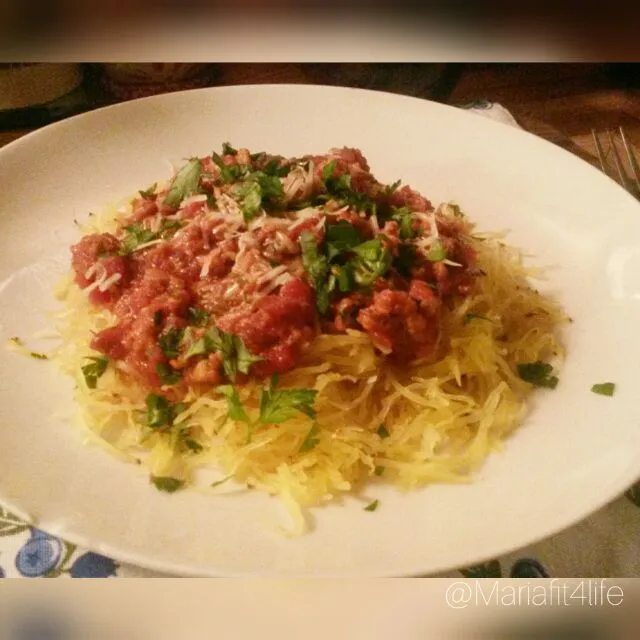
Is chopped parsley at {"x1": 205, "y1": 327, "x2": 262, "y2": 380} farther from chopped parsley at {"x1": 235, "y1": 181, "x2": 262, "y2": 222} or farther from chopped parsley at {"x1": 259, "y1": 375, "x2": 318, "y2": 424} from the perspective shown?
chopped parsley at {"x1": 235, "y1": 181, "x2": 262, "y2": 222}

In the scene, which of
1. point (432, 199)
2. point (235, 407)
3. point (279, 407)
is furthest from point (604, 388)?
point (432, 199)

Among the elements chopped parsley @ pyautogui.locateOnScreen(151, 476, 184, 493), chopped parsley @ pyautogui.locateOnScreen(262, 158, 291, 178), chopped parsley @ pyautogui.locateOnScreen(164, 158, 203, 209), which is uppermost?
chopped parsley @ pyautogui.locateOnScreen(262, 158, 291, 178)

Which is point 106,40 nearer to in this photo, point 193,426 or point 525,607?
point 193,426

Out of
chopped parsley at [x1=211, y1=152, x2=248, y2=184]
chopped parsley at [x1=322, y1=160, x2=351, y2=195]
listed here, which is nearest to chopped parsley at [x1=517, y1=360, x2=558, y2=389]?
chopped parsley at [x1=322, y1=160, x2=351, y2=195]

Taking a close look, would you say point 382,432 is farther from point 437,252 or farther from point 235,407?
point 437,252

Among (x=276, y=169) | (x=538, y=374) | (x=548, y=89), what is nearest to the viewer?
(x=538, y=374)

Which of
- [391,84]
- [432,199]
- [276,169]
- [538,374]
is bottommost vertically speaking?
[538,374]
